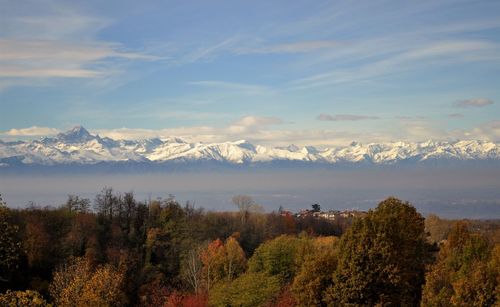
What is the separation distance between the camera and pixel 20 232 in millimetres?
67125

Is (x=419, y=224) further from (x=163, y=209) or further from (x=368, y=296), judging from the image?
(x=163, y=209)

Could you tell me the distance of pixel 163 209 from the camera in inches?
3531

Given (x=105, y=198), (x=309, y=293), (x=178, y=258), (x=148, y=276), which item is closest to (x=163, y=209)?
(x=105, y=198)

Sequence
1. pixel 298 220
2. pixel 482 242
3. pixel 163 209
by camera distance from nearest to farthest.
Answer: pixel 482 242, pixel 163 209, pixel 298 220

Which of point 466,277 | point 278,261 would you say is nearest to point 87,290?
point 278,261

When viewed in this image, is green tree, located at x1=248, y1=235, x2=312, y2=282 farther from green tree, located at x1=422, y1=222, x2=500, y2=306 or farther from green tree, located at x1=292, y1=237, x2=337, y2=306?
green tree, located at x1=422, y1=222, x2=500, y2=306

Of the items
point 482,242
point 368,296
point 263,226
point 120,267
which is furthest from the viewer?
point 263,226

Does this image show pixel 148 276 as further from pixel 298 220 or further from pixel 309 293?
pixel 298 220

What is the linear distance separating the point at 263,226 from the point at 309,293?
5924 centimetres

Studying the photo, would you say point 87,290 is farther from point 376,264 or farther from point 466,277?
point 466,277

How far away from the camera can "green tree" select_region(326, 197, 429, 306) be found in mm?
37906

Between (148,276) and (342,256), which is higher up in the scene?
(342,256)

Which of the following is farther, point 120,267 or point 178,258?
point 178,258

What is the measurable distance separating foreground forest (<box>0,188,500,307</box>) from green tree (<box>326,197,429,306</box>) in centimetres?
7
